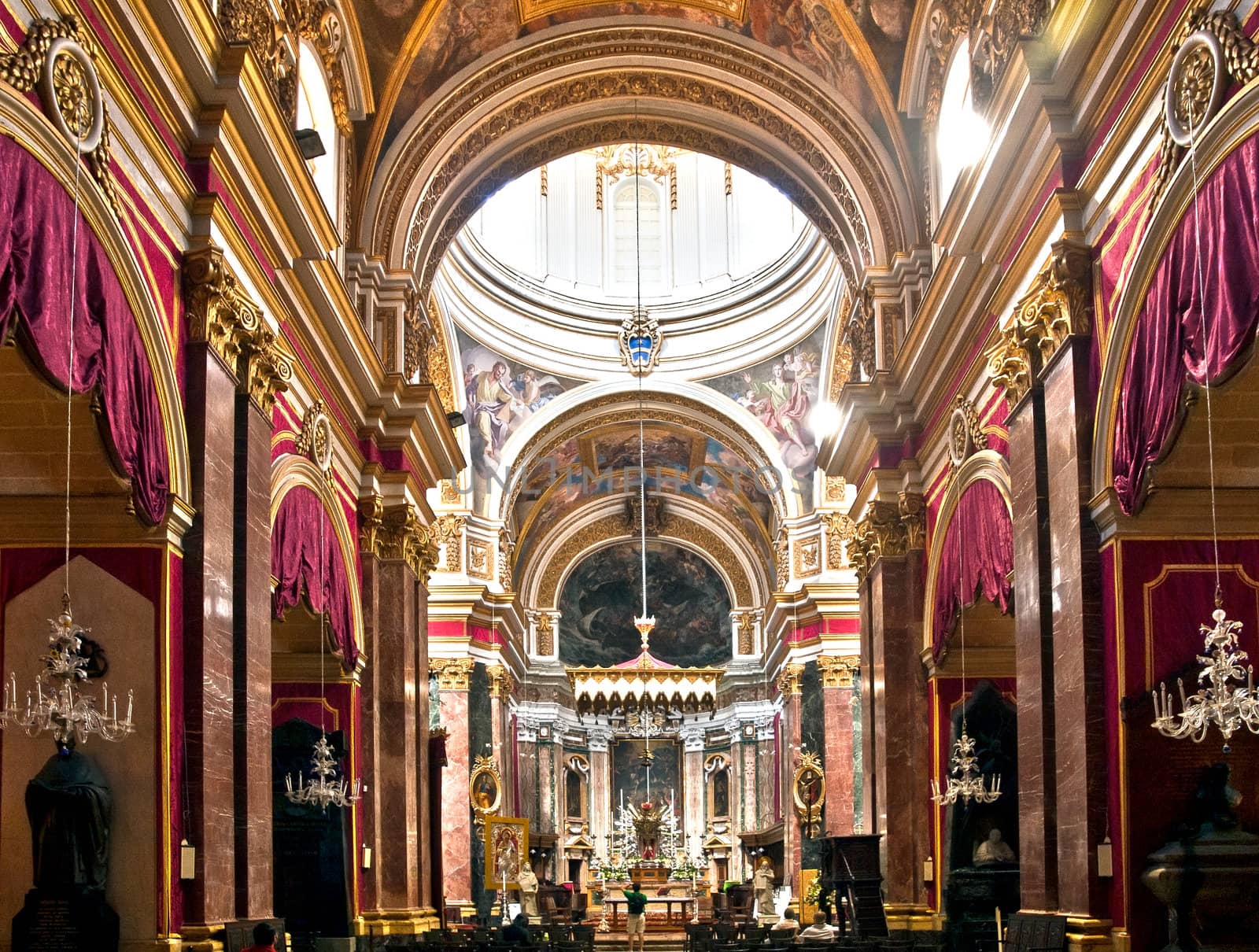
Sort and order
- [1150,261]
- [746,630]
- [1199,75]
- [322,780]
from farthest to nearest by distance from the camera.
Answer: [746,630]
[322,780]
[1150,261]
[1199,75]


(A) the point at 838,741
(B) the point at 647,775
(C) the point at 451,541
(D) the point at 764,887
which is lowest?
(D) the point at 764,887

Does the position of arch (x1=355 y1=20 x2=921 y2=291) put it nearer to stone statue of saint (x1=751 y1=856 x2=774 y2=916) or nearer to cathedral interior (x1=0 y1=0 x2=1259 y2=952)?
cathedral interior (x1=0 y1=0 x2=1259 y2=952)

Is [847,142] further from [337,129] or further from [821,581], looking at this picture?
[821,581]

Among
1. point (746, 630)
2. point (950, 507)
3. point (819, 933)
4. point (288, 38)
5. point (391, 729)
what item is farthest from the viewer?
point (746, 630)

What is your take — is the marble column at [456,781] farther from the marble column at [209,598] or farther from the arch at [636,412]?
the marble column at [209,598]

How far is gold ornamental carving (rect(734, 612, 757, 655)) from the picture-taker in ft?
121

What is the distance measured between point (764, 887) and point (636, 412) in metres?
9.96

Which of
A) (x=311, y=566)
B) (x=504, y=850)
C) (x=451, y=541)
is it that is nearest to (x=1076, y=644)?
(x=311, y=566)

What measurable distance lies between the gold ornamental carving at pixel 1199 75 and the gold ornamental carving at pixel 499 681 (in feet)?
72.0

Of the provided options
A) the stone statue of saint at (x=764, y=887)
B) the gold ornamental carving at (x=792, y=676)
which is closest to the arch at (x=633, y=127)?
the gold ornamental carving at (x=792, y=676)

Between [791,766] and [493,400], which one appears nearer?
[493,400]

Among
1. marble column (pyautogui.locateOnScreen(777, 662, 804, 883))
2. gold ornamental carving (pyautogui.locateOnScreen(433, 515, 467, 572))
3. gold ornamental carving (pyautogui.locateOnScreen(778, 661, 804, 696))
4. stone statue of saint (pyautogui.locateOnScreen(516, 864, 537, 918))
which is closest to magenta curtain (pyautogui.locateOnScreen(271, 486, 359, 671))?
gold ornamental carving (pyautogui.locateOnScreen(433, 515, 467, 572))

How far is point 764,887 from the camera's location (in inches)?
1174

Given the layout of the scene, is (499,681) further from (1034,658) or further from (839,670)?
(1034,658)
